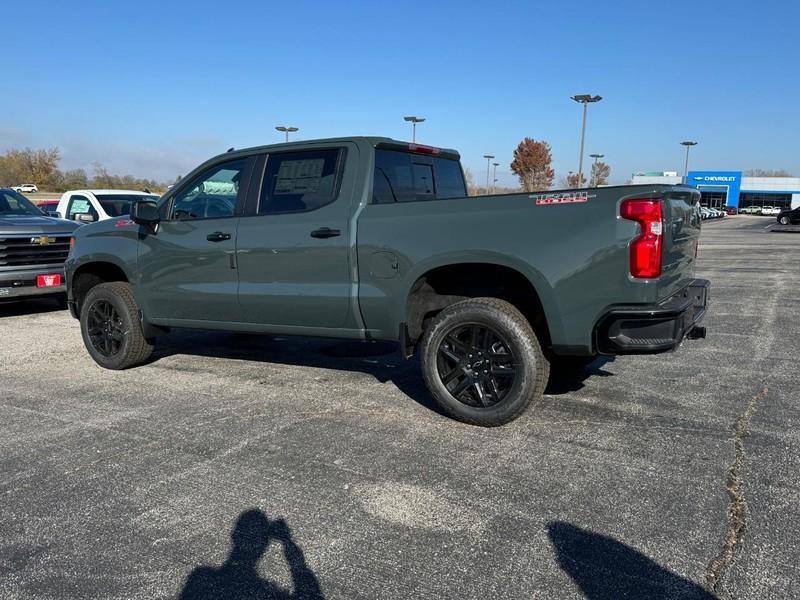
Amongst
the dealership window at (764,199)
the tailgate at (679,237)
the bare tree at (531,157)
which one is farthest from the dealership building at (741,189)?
the tailgate at (679,237)

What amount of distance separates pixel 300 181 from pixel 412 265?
1.31 m

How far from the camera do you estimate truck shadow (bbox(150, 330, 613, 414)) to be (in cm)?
556

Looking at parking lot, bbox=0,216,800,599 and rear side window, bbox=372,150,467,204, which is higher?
rear side window, bbox=372,150,467,204

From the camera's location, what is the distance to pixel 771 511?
315 centimetres

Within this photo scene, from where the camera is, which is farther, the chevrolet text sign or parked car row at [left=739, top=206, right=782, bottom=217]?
the chevrolet text sign

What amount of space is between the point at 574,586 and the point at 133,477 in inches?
99.3

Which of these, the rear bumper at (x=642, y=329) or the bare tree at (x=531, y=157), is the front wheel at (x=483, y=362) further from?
the bare tree at (x=531, y=157)

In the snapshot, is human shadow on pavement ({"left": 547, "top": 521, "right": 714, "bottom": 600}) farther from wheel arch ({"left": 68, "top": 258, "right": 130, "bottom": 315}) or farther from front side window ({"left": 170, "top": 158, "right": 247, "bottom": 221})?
wheel arch ({"left": 68, "top": 258, "right": 130, "bottom": 315})

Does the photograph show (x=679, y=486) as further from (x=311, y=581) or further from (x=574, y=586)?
(x=311, y=581)

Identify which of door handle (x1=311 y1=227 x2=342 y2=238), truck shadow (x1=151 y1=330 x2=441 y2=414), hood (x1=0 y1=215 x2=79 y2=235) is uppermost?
door handle (x1=311 y1=227 x2=342 y2=238)

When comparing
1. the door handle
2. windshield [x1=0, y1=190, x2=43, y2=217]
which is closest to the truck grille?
windshield [x1=0, y1=190, x2=43, y2=217]

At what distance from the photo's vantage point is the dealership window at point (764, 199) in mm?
86188

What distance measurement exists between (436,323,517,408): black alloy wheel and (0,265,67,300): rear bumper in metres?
7.01

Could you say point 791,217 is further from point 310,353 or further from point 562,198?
point 562,198
